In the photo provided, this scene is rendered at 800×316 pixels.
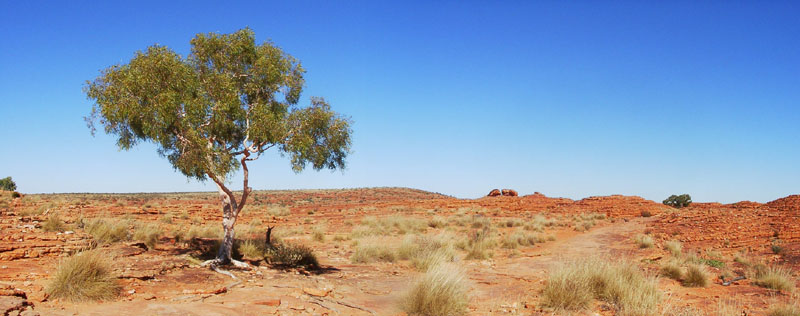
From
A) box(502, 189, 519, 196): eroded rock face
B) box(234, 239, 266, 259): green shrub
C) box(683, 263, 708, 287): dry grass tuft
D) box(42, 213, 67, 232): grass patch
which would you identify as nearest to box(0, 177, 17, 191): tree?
box(42, 213, 67, 232): grass patch

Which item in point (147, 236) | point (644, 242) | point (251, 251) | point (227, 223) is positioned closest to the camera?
point (227, 223)

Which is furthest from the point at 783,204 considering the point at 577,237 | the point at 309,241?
the point at 309,241

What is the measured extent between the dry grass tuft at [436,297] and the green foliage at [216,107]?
4.82 m

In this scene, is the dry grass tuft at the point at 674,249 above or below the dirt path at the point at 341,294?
above

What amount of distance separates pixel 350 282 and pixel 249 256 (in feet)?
13.5

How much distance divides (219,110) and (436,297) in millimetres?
6622

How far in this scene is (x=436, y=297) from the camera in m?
8.35

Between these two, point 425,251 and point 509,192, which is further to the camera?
point 509,192

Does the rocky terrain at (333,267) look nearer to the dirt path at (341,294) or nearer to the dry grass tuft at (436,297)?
the dirt path at (341,294)

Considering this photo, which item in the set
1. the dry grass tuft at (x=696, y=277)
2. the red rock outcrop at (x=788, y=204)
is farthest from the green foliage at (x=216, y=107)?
the red rock outcrop at (x=788, y=204)

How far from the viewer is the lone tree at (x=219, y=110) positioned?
10.4 meters

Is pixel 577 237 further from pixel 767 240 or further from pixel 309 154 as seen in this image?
pixel 309 154

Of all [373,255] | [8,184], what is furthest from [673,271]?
[8,184]

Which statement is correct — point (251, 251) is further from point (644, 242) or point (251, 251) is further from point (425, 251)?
point (644, 242)
